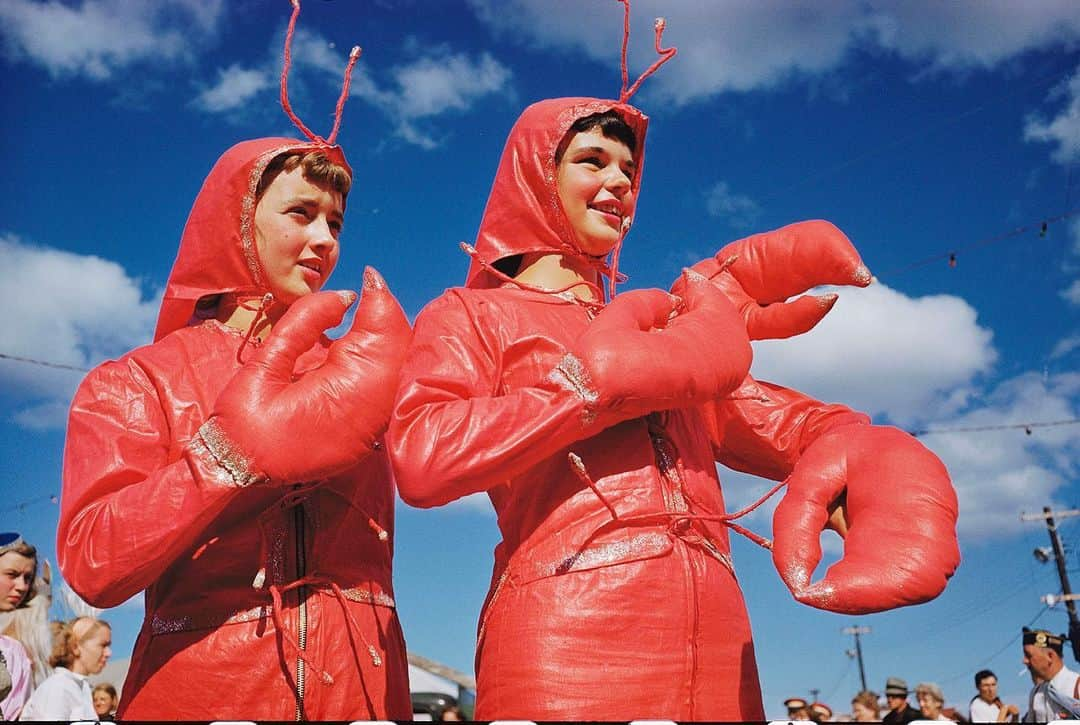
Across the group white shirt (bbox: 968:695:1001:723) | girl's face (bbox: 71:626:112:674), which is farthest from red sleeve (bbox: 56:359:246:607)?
white shirt (bbox: 968:695:1001:723)

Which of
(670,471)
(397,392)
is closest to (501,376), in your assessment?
(397,392)

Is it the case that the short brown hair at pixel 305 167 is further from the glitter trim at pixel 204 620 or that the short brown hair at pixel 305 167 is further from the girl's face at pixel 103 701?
the girl's face at pixel 103 701

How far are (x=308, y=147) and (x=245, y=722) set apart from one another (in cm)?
164

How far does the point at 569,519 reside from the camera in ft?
7.16

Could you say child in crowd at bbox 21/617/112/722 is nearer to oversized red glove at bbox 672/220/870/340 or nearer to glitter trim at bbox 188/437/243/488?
glitter trim at bbox 188/437/243/488

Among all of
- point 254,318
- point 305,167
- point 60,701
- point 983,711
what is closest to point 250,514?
point 254,318

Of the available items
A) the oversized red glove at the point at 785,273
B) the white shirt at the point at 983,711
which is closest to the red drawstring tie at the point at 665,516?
the oversized red glove at the point at 785,273

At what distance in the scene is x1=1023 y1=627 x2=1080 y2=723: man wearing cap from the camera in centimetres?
621

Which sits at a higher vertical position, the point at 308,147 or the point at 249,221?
the point at 308,147

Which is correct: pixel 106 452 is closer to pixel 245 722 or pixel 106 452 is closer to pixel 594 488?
pixel 245 722

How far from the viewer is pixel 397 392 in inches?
86.9

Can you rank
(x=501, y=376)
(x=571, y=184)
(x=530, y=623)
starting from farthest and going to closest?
(x=571, y=184) < (x=501, y=376) < (x=530, y=623)

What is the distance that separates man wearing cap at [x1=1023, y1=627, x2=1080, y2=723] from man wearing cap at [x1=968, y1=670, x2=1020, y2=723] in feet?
4.41

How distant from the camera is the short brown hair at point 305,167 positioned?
296 cm
